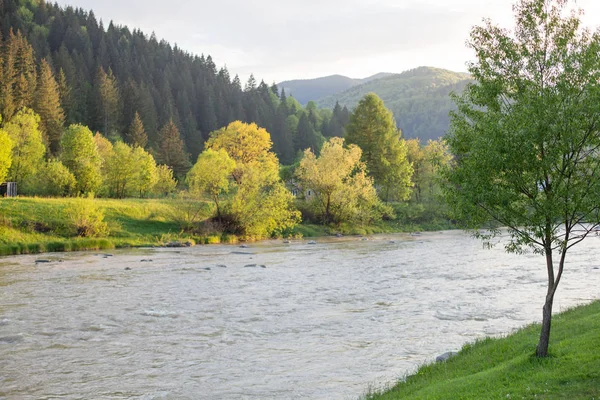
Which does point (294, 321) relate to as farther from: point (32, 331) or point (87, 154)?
point (87, 154)

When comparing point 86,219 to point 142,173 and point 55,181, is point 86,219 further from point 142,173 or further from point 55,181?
point 142,173

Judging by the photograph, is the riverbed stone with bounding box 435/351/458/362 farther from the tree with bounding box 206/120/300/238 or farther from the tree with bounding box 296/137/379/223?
the tree with bounding box 296/137/379/223

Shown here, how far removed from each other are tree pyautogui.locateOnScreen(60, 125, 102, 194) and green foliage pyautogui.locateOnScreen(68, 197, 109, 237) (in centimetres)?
1387

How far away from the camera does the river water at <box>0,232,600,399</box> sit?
15141mm

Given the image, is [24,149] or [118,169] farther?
[118,169]

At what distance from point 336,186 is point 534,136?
55919 millimetres

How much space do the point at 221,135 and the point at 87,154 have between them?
122ft

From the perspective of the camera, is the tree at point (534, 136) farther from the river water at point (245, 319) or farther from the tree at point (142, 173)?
the tree at point (142, 173)

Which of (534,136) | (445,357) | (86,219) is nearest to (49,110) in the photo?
(86,219)

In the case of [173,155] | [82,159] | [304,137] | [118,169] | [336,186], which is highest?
[304,137]

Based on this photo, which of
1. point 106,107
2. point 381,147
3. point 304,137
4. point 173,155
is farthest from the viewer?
point 304,137

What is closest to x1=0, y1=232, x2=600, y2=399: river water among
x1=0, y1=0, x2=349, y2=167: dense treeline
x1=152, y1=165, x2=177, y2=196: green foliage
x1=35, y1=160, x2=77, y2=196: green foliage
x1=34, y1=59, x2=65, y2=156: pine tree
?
x1=35, y1=160, x2=77, y2=196: green foliage

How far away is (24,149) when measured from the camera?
6569 cm

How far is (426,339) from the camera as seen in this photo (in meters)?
19.2
